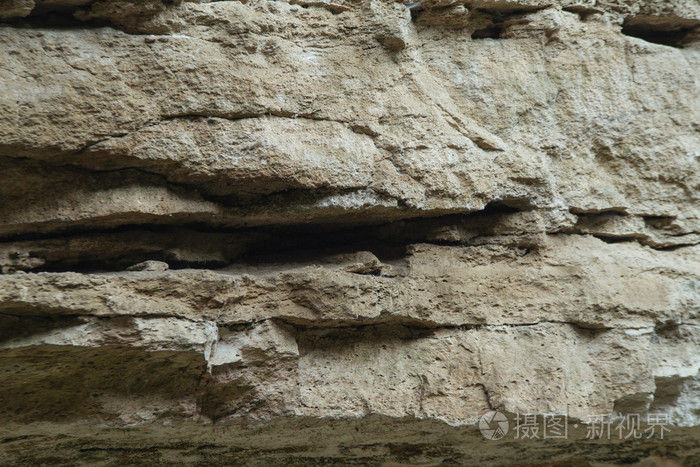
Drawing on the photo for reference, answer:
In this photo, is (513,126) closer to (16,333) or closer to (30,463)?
(16,333)

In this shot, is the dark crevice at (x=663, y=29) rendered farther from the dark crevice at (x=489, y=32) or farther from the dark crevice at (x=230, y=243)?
the dark crevice at (x=230, y=243)

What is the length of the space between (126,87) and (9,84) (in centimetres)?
29

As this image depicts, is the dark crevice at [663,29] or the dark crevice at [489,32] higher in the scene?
the dark crevice at [663,29]

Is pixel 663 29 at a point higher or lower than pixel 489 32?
higher

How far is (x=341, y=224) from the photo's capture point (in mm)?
2016

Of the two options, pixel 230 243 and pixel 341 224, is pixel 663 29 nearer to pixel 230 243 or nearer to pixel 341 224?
pixel 341 224

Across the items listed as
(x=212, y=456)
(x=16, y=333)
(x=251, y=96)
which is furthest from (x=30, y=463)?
(x=251, y=96)

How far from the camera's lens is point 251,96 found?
5.91ft

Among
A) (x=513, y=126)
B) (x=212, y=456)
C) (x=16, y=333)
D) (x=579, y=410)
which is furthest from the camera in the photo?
(x=212, y=456)

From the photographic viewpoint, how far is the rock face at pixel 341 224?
1.69m

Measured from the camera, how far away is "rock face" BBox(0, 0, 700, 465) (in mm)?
1686

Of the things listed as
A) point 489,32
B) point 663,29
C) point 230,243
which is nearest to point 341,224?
point 230,243

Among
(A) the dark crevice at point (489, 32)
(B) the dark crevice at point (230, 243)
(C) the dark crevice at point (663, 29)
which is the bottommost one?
(B) the dark crevice at point (230, 243)

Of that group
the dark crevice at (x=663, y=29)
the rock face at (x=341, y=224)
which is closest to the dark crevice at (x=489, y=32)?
the rock face at (x=341, y=224)
